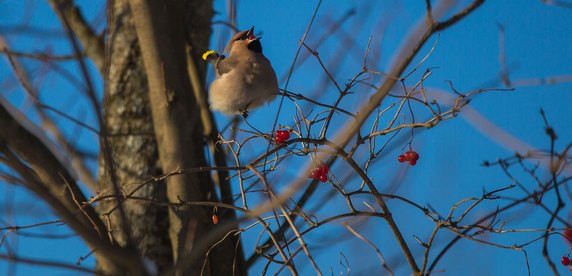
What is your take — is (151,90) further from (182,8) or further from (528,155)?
(528,155)

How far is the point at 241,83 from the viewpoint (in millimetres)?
2348

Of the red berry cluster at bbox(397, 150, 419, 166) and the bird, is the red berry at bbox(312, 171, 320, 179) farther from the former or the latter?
the bird

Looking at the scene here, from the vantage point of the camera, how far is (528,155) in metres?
1.74

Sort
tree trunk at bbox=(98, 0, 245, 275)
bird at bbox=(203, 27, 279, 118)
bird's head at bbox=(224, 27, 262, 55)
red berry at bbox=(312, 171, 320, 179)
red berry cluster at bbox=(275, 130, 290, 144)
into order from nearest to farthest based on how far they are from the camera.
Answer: red berry at bbox=(312, 171, 320, 179)
red berry cluster at bbox=(275, 130, 290, 144)
bird at bbox=(203, 27, 279, 118)
tree trunk at bbox=(98, 0, 245, 275)
bird's head at bbox=(224, 27, 262, 55)

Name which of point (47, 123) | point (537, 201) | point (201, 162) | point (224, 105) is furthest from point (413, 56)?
point (47, 123)

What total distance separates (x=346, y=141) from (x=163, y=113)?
1.05 metres

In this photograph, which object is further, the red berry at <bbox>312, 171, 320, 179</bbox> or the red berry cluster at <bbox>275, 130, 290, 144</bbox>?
the red berry cluster at <bbox>275, 130, 290, 144</bbox>

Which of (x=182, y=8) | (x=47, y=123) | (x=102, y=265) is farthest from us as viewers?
(x=47, y=123)

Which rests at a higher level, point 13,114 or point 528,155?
point 13,114

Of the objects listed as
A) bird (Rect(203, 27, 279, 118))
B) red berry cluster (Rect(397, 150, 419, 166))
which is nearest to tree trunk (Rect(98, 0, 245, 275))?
bird (Rect(203, 27, 279, 118))

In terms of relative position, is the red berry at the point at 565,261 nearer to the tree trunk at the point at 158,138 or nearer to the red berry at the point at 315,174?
the red berry at the point at 315,174

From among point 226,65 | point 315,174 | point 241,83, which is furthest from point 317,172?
point 226,65

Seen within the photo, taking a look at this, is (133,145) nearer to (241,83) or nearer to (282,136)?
(241,83)

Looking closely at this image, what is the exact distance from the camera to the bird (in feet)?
7.72
